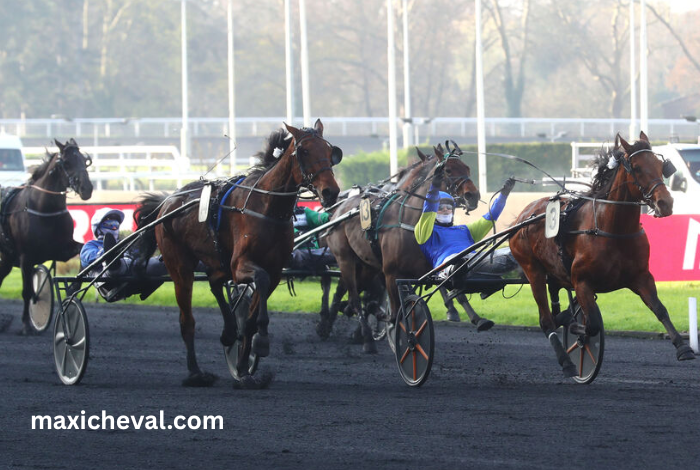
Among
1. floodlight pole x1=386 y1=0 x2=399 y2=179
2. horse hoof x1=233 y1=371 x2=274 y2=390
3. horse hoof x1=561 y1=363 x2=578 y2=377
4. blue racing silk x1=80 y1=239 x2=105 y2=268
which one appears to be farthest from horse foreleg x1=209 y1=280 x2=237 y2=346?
floodlight pole x1=386 y1=0 x2=399 y2=179

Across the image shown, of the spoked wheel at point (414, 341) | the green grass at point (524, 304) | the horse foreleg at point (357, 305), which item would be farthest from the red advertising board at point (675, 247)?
the spoked wheel at point (414, 341)

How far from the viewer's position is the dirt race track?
566cm

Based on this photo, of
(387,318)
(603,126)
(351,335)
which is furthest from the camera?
(603,126)

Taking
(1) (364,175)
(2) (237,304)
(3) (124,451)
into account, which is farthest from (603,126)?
(3) (124,451)

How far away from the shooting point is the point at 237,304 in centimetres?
897

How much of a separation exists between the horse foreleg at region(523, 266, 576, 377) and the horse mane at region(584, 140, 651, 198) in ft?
2.65

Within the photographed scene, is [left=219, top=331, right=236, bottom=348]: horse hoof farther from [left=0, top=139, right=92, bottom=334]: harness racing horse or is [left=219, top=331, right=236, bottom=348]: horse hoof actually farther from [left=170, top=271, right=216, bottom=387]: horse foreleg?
[left=0, top=139, right=92, bottom=334]: harness racing horse

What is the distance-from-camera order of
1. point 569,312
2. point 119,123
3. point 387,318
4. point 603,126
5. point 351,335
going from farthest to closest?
point 119,123 → point 603,126 → point 351,335 → point 387,318 → point 569,312

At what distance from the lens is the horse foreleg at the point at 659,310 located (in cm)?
719

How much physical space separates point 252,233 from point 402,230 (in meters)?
1.88

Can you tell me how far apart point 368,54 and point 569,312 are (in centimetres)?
5139

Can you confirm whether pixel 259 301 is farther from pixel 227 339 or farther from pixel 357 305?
pixel 357 305

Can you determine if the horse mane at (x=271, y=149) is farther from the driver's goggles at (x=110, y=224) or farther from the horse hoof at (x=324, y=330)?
the horse hoof at (x=324, y=330)

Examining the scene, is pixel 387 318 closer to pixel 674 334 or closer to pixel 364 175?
pixel 674 334
